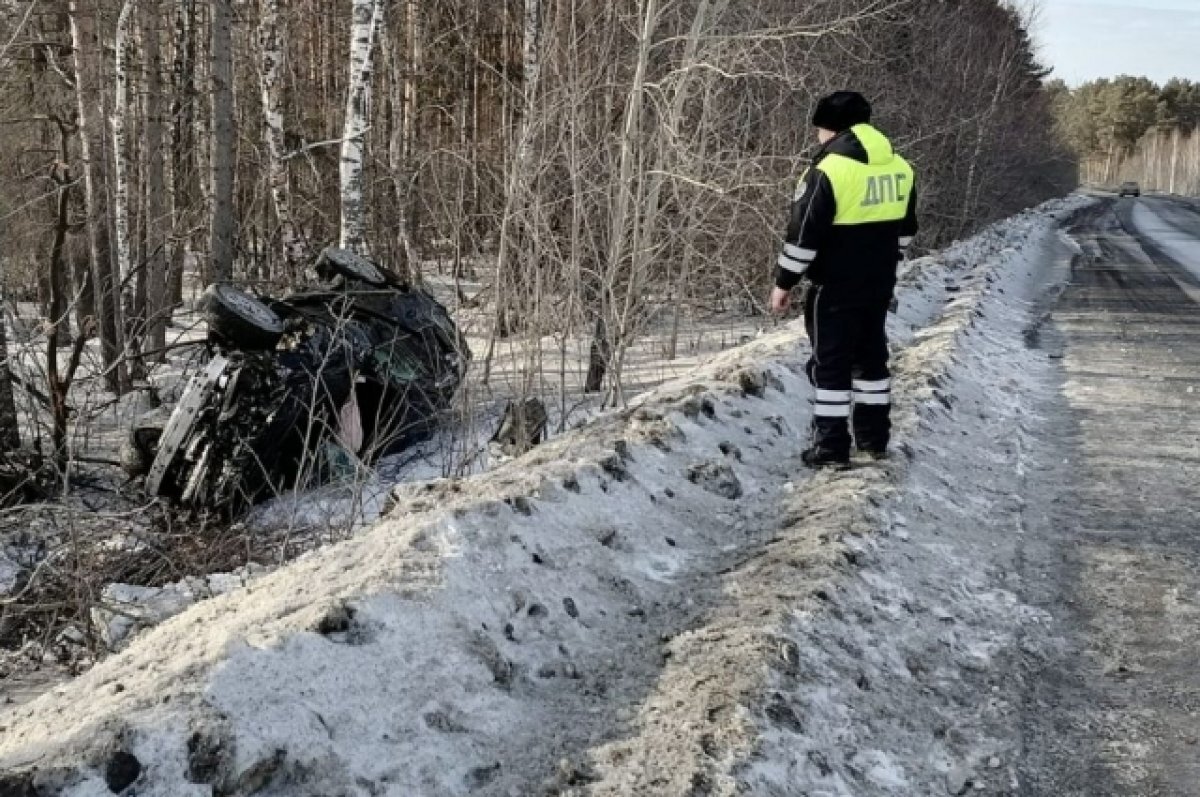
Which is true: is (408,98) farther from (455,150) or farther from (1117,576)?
(1117,576)

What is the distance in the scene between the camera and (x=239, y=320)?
21.3ft

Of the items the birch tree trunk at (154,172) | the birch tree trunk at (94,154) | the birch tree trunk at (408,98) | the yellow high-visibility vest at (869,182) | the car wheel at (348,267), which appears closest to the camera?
the yellow high-visibility vest at (869,182)

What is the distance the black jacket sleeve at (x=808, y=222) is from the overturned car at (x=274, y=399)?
87.8 inches

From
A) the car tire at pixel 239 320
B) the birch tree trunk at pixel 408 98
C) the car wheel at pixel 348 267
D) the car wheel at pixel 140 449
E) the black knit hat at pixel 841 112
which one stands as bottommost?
the car wheel at pixel 140 449

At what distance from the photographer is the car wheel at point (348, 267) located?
26.5 feet

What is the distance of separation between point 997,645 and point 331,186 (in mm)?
15340

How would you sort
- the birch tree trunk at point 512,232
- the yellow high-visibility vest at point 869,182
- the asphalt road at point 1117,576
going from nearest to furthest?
the asphalt road at point 1117,576 < the yellow high-visibility vest at point 869,182 < the birch tree trunk at point 512,232

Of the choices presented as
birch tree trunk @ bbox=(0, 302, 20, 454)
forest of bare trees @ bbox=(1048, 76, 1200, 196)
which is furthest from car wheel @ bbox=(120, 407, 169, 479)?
forest of bare trees @ bbox=(1048, 76, 1200, 196)

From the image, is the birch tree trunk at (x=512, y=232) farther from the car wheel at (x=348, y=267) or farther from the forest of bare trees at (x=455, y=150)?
the car wheel at (x=348, y=267)

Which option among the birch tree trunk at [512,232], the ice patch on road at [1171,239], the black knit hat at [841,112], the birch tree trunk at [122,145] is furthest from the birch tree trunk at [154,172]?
the ice patch on road at [1171,239]

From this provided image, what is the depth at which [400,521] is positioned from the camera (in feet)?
12.4

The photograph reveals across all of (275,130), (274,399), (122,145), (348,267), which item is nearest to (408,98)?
(122,145)

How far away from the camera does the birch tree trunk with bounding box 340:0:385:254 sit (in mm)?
10203

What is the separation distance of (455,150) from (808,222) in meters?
4.64
